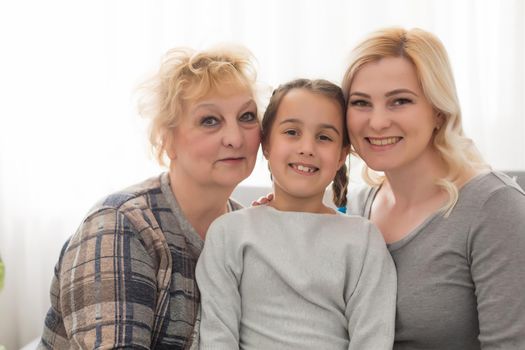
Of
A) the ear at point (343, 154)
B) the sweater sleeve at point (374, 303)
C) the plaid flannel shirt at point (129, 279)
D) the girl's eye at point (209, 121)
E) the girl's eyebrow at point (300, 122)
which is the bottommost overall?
the sweater sleeve at point (374, 303)

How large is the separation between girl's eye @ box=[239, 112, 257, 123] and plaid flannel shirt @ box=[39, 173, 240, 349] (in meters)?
0.28

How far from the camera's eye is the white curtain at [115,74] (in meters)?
2.68

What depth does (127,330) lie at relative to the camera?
1.30m

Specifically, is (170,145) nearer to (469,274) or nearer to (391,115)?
(391,115)

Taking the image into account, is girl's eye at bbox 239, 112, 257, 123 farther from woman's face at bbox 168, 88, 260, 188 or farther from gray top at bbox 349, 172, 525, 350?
gray top at bbox 349, 172, 525, 350

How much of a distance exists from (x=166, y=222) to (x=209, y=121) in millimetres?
279

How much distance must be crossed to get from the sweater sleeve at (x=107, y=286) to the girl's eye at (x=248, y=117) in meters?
0.42

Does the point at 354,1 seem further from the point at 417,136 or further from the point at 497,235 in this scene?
the point at 497,235

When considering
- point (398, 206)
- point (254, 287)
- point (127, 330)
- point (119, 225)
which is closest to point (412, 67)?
point (398, 206)

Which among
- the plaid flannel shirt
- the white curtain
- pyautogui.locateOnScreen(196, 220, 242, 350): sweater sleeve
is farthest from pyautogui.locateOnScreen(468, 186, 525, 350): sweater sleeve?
the white curtain

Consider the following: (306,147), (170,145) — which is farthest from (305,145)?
(170,145)

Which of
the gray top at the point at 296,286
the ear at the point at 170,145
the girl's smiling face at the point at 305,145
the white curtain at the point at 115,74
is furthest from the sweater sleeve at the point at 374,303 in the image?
the white curtain at the point at 115,74

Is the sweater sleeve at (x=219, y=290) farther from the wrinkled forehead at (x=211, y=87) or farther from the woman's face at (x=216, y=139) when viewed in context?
the wrinkled forehead at (x=211, y=87)

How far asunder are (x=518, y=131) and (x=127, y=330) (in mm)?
2061
